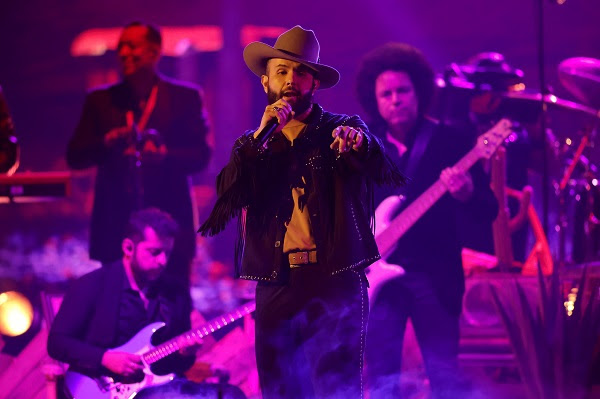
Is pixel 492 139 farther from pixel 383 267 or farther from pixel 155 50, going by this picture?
pixel 155 50

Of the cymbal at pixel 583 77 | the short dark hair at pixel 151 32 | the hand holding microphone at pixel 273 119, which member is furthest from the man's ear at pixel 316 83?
the cymbal at pixel 583 77

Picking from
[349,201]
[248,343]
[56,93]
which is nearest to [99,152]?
[248,343]

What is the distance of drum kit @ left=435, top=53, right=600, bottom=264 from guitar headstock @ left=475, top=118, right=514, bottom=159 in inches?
19.0

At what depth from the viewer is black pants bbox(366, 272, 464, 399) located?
475 cm

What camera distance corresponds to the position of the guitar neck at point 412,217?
499cm

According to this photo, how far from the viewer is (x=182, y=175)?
18.3 ft

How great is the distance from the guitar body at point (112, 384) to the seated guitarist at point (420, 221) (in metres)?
1.28

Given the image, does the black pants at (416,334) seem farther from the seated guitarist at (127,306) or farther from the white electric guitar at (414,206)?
the seated guitarist at (127,306)

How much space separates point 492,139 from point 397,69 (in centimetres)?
72

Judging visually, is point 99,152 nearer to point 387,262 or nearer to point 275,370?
point 387,262

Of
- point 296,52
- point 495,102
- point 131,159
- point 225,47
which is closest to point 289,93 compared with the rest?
point 296,52

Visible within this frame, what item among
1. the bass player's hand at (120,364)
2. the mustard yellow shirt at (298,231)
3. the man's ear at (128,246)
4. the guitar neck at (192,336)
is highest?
the mustard yellow shirt at (298,231)

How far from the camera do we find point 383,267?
491 cm

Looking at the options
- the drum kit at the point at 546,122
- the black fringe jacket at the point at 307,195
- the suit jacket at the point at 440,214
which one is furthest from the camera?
the drum kit at the point at 546,122
